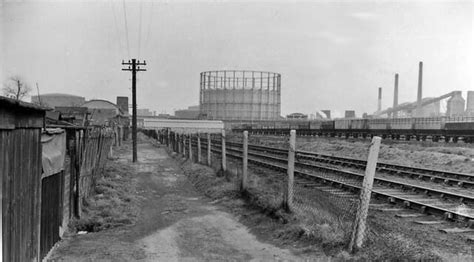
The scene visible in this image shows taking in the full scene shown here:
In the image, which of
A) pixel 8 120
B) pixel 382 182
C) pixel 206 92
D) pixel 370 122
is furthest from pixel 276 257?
pixel 206 92

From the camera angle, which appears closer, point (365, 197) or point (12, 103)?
point (12, 103)

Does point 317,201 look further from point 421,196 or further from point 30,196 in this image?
point 30,196

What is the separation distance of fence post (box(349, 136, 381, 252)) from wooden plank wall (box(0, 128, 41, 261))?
14.7 feet

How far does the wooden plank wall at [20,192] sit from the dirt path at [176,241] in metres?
1.43

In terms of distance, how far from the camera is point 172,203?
12023 mm

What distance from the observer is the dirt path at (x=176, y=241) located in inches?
271

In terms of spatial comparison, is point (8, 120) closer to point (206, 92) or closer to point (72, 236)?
point (72, 236)

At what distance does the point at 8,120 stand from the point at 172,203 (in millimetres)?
7907

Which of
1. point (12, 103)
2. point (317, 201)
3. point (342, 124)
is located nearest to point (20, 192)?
point (12, 103)

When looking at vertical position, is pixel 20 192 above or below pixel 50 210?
above

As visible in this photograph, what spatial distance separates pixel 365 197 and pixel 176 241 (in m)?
3.65

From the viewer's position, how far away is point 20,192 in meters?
4.97

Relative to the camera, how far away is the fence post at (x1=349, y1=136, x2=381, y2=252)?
6.02 m

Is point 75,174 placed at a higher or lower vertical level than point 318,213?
higher
